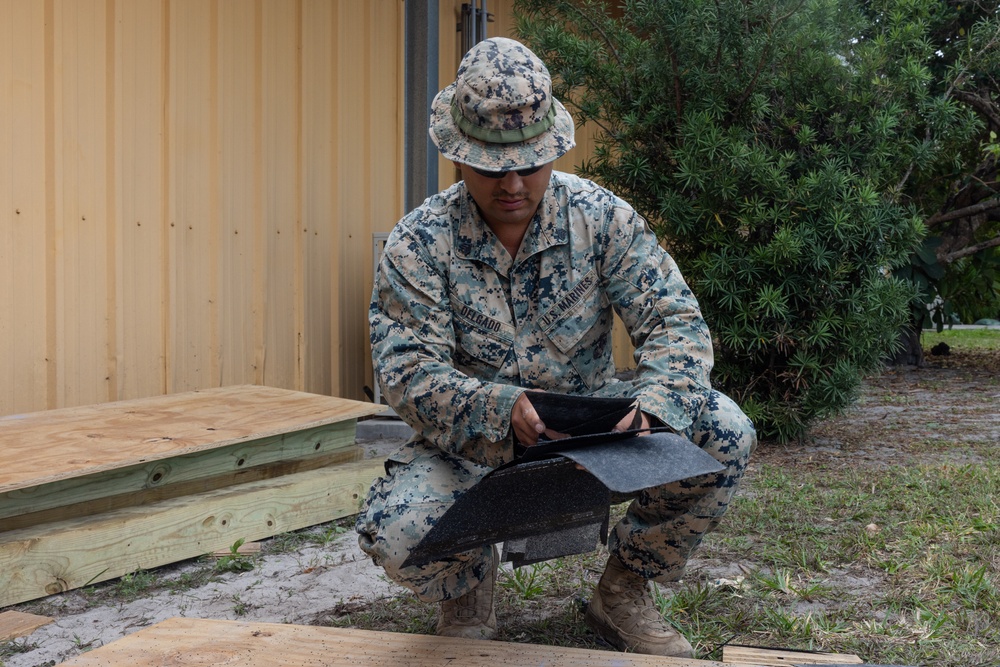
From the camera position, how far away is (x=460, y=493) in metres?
2.55

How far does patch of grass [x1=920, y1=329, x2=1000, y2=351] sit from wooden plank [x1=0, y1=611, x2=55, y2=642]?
1001 centimetres

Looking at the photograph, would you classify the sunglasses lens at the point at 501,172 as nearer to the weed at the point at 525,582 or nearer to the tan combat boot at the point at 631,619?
the tan combat boot at the point at 631,619

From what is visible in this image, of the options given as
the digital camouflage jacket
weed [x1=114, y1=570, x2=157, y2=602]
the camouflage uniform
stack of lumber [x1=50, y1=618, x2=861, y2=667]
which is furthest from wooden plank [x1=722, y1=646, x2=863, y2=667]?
weed [x1=114, y1=570, x2=157, y2=602]

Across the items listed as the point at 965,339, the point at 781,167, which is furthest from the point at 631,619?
the point at 965,339

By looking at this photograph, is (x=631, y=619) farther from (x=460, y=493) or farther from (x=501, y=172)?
(x=501, y=172)

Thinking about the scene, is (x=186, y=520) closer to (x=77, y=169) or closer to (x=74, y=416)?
(x=74, y=416)

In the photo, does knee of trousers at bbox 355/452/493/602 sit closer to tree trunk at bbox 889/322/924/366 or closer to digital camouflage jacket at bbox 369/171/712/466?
digital camouflage jacket at bbox 369/171/712/466

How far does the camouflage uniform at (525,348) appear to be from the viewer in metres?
2.48

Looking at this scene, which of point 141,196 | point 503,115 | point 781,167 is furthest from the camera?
point 781,167

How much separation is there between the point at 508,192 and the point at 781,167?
2.99 m

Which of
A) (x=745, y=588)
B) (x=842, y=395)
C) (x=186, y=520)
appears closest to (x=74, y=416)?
(x=186, y=520)

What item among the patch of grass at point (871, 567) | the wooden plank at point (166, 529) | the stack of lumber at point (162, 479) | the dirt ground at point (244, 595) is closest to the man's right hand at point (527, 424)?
the patch of grass at point (871, 567)

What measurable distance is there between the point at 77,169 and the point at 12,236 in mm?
434

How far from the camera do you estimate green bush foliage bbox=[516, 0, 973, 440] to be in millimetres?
5145
